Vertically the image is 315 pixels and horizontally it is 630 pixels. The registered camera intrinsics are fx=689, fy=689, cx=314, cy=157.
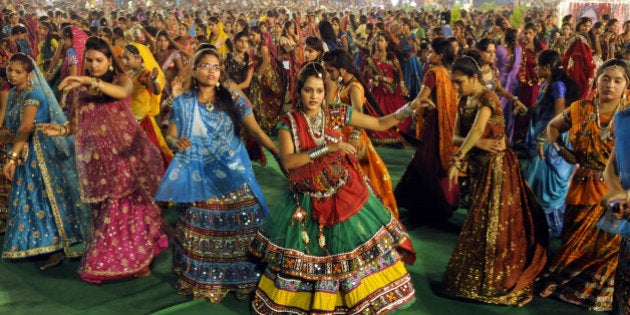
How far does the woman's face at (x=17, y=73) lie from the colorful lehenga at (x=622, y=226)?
3.33 meters

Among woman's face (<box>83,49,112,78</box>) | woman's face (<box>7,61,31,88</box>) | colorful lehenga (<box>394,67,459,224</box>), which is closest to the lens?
woman's face (<box>83,49,112,78</box>)

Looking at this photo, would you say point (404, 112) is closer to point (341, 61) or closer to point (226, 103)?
point (226, 103)

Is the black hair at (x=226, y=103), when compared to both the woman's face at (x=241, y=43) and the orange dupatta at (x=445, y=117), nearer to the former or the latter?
the orange dupatta at (x=445, y=117)

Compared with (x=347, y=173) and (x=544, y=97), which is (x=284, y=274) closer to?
(x=347, y=173)

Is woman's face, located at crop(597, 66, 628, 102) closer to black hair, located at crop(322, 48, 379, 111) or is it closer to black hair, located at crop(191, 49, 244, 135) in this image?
black hair, located at crop(322, 48, 379, 111)

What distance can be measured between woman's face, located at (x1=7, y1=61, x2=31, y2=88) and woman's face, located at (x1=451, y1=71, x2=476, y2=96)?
101 inches

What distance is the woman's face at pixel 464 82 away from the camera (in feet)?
12.3

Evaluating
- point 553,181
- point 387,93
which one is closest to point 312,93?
point 553,181

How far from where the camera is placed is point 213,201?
3.77 metres

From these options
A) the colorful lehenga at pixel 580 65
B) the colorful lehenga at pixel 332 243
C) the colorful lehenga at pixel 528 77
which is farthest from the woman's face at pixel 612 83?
the colorful lehenga at pixel 528 77

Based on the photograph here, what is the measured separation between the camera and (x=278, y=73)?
8.73m

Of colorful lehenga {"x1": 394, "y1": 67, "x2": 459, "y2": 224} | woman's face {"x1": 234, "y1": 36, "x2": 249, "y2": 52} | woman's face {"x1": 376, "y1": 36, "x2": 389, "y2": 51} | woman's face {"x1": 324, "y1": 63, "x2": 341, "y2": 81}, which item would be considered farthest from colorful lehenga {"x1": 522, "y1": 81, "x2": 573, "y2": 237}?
woman's face {"x1": 234, "y1": 36, "x2": 249, "y2": 52}

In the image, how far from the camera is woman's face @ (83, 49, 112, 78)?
394cm

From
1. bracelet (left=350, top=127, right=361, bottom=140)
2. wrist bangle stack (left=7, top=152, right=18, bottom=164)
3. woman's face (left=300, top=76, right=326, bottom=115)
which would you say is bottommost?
wrist bangle stack (left=7, top=152, right=18, bottom=164)
